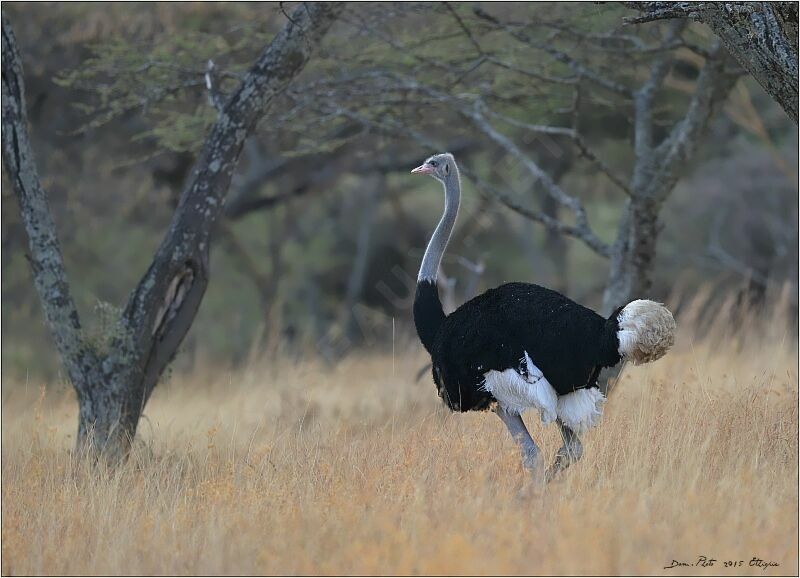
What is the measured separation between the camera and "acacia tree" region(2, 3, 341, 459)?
728 centimetres

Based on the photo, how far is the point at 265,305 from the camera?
54.9 ft

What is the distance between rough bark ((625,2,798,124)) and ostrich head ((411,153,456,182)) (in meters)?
1.66

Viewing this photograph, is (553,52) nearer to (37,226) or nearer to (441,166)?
(441,166)

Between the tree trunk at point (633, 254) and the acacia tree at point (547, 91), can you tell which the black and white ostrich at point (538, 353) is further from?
the tree trunk at point (633, 254)

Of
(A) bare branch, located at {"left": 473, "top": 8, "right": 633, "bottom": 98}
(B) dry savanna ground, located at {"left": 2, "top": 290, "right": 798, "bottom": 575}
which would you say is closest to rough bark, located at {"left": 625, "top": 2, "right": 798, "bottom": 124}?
(B) dry savanna ground, located at {"left": 2, "top": 290, "right": 798, "bottom": 575}

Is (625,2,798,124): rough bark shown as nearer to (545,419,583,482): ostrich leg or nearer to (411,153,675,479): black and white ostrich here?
(411,153,675,479): black and white ostrich

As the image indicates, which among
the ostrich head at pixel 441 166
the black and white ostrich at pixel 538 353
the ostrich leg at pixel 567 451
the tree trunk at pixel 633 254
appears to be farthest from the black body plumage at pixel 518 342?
the tree trunk at pixel 633 254

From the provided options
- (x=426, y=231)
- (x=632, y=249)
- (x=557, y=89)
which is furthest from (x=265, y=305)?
(x=632, y=249)

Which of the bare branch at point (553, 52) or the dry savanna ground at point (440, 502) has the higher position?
the bare branch at point (553, 52)

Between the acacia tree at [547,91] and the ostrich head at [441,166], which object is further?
the acacia tree at [547,91]

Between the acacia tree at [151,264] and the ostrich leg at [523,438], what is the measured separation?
8.21 ft

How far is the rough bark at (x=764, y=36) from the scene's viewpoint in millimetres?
5164

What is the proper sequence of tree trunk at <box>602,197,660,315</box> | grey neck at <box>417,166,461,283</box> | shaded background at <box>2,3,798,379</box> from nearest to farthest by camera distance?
grey neck at <box>417,166,461,283</box> < tree trunk at <box>602,197,660,315</box> < shaded background at <box>2,3,798,379</box>

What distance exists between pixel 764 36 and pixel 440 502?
7.63 feet
